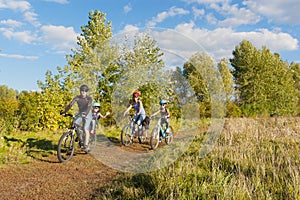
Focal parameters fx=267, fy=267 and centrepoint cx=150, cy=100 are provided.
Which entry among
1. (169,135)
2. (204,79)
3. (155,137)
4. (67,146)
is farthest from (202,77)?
(67,146)

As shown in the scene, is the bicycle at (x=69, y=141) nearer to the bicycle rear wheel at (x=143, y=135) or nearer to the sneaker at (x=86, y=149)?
the sneaker at (x=86, y=149)

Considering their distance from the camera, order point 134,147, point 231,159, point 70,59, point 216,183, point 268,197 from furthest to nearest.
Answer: point 70,59
point 134,147
point 231,159
point 216,183
point 268,197

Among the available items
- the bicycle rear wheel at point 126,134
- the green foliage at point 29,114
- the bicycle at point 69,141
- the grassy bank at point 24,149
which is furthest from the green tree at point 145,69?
the green foliage at point 29,114

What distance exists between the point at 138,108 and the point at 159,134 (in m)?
1.10

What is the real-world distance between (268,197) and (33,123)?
33.2 ft

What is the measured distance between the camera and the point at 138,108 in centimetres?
802

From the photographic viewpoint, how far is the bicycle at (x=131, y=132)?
8555mm

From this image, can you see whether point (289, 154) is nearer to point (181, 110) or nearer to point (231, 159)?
point (231, 159)

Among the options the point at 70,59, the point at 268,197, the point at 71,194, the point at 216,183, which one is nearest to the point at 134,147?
the point at 71,194

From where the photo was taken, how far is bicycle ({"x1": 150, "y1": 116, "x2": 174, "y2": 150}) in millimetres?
8059

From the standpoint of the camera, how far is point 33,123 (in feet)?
36.9

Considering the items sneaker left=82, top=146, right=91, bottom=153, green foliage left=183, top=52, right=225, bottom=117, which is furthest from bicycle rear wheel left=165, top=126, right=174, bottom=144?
sneaker left=82, top=146, right=91, bottom=153

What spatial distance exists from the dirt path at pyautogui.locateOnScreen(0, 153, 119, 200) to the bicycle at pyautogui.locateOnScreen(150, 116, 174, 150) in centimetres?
190

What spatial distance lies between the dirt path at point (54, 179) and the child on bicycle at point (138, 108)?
1897 mm
